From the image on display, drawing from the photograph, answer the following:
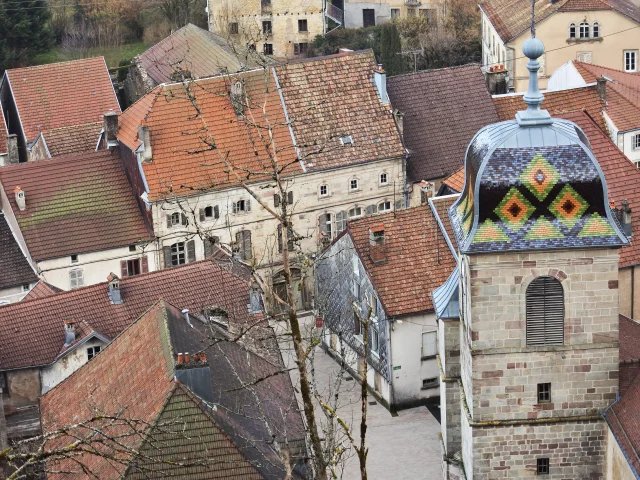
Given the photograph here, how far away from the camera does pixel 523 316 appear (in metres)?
41.3

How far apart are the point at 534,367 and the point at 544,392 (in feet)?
3.01

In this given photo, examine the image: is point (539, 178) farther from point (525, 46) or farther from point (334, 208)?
point (334, 208)

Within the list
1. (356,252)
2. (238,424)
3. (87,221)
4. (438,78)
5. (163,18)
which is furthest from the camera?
(163,18)

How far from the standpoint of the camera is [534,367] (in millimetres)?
41969

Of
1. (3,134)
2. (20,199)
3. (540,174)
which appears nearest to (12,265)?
(20,199)

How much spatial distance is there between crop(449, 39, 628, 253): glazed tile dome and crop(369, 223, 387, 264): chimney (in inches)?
A: 743

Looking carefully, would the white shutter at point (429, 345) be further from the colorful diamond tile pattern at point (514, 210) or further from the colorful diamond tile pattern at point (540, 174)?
the colorful diamond tile pattern at point (540, 174)

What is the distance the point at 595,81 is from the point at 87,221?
24435 millimetres

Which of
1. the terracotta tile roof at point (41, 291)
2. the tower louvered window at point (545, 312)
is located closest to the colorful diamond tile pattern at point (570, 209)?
the tower louvered window at point (545, 312)

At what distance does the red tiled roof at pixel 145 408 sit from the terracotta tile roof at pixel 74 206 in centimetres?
1976

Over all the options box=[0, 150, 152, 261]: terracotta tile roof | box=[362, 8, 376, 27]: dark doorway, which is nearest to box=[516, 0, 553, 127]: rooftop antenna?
box=[0, 150, 152, 261]: terracotta tile roof

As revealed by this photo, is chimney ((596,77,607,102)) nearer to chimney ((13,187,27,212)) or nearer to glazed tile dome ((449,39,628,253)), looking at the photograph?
chimney ((13,187,27,212))

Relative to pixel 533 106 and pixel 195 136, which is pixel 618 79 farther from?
pixel 533 106

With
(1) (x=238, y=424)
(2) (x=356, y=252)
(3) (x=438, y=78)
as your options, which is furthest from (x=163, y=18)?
(1) (x=238, y=424)
